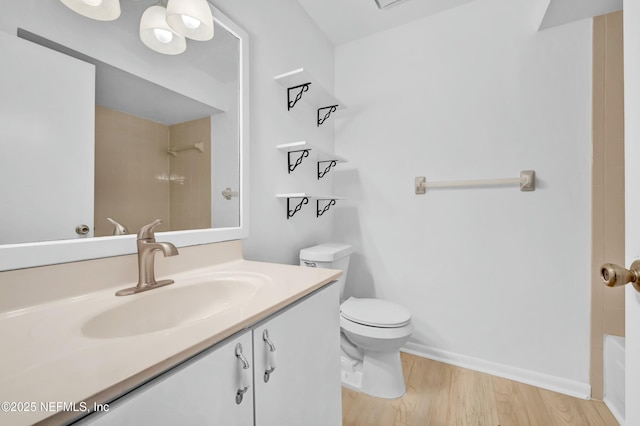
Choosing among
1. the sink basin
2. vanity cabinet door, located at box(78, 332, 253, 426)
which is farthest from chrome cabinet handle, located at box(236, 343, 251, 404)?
the sink basin

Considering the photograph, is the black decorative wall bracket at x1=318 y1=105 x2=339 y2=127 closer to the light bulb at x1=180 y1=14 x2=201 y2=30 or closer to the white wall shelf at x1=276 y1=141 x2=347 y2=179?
the white wall shelf at x1=276 y1=141 x2=347 y2=179

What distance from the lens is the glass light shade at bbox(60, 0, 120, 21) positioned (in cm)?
76

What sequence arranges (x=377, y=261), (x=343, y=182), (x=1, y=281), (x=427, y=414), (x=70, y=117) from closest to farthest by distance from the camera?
(x=1, y=281), (x=70, y=117), (x=427, y=414), (x=377, y=261), (x=343, y=182)

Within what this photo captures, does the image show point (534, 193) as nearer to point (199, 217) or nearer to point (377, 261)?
point (377, 261)

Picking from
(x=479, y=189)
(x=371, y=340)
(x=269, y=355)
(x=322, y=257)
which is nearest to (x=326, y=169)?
(x=322, y=257)

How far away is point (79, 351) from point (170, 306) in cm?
39

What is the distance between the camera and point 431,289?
180 centimetres

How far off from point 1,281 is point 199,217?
55cm

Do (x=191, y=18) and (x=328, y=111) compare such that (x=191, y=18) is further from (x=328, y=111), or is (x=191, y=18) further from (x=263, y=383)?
(x=263, y=383)

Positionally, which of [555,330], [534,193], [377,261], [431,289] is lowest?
[555,330]

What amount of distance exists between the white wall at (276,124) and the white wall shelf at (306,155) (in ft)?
0.14

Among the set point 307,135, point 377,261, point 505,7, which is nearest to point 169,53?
point 307,135

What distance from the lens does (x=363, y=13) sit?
5.89ft

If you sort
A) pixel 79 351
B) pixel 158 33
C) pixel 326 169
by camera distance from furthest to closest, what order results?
1. pixel 326 169
2. pixel 158 33
3. pixel 79 351
